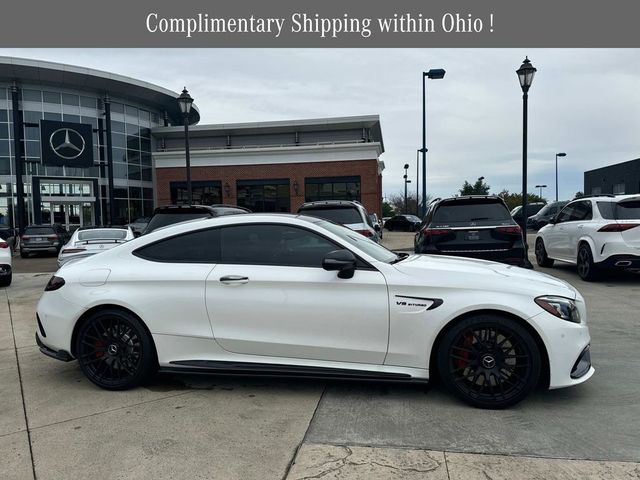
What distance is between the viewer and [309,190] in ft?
108

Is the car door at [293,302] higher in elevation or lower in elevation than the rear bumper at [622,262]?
higher

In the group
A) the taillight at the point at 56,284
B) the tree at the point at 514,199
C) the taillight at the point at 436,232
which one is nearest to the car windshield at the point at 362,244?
the taillight at the point at 56,284

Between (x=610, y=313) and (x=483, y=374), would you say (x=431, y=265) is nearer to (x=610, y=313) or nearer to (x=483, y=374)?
(x=483, y=374)

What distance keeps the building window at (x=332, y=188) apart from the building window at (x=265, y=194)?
1.48 metres

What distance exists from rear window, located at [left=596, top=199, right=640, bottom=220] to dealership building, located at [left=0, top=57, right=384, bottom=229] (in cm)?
2266

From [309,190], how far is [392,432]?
30.1 metres

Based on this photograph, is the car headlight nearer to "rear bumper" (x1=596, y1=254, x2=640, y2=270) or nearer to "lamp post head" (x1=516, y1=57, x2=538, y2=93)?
"rear bumper" (x1=596, y1=254, x2=640, y2=270)

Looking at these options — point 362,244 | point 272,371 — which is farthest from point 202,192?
point 272,371

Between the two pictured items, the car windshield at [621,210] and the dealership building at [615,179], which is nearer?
the car windshield at [621,210]

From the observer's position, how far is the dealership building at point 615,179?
Answer: 3575 centimetres

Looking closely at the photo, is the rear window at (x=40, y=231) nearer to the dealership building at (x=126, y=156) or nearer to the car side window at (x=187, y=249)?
the dealership building at (x=126, y=156)

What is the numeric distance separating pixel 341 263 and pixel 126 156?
118ft

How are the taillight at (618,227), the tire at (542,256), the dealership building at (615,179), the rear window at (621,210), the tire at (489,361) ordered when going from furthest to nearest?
the dealership building at (615,179) < the tire at (542,256) < the rear window at (621,210) < the taillight at (618,227) < the tire at (489,361)

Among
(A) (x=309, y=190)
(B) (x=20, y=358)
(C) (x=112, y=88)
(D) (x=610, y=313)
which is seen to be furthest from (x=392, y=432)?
(C) (x=112, y=88)
